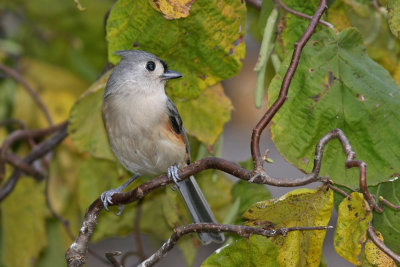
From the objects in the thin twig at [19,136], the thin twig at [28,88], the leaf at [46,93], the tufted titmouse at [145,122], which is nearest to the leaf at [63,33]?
the leaf at [46,93]

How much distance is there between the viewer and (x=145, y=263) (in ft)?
7.61

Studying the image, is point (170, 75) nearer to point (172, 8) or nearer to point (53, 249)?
point (172, 8)

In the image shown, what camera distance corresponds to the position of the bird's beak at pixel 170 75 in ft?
9.59

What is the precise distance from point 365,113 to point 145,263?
1.05 meters

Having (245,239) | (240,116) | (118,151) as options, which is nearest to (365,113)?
(245,239)

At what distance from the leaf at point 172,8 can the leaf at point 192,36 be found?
14 cm

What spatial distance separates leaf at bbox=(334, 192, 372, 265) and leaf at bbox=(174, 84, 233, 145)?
983 mm

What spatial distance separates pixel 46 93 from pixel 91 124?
3.25ft

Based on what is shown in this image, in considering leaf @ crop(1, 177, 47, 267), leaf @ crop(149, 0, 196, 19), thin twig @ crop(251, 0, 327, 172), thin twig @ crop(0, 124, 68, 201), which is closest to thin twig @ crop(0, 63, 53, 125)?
thin twig @ crop(0, 124, 68, 201)

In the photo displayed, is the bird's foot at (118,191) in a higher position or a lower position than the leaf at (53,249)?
higher

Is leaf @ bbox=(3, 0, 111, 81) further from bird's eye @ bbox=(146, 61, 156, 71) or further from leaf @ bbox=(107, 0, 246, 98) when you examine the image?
leaf @ bbox=(107, 0, 246, 98)

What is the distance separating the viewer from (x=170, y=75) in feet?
9.75

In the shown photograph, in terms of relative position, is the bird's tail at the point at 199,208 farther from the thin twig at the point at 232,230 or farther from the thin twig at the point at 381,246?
the thin twig at the point at 381,246

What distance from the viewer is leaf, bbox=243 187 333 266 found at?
2.16 meters
